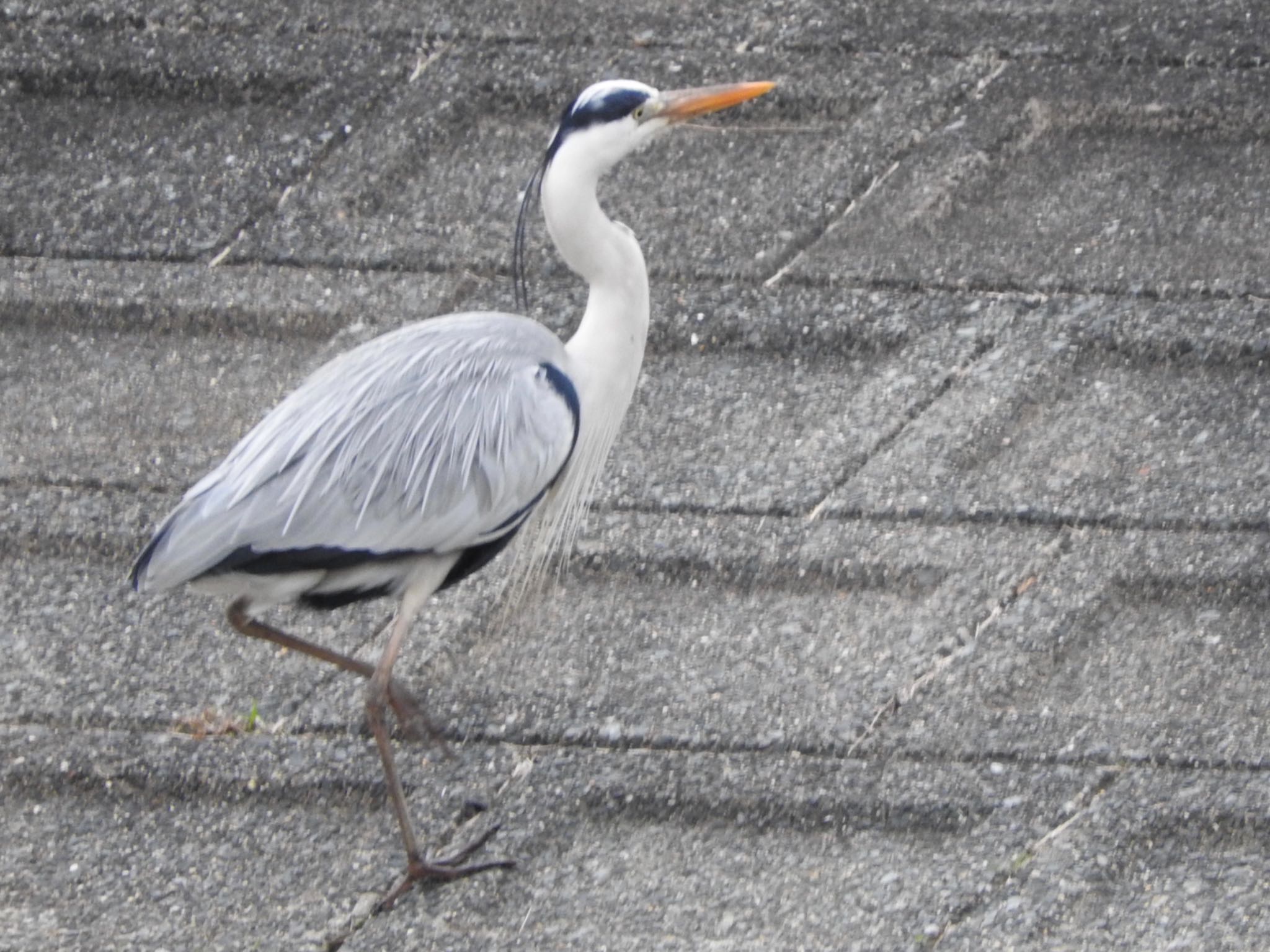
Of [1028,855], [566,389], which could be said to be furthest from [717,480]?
[1028,855]

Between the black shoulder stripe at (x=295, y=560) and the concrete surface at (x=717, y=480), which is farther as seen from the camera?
the concrete surface at (x=717, y=480)

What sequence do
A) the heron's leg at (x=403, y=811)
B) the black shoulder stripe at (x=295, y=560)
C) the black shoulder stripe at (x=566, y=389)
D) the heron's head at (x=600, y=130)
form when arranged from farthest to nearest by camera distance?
the black shoulder stripe at (x=566, y=389) → the heron's head at (x=600, y=130) → the heron's leg at (x=403, y=811) → the black shoulder stripe at (x=295, y=560)

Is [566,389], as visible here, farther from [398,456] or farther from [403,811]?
[403,811]

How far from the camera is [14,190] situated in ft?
19.6

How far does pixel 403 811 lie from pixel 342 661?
412 millimetres

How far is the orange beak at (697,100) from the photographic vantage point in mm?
3979

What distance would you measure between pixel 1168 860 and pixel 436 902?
1.48 metres

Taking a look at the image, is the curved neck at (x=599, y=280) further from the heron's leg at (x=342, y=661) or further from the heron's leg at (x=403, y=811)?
the heron's leg at (x=342, y=661)

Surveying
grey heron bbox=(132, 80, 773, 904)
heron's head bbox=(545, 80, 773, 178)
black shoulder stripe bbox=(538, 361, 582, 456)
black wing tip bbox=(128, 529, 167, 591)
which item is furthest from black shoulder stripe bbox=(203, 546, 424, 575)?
heron's head bbox=(545, 80, 773, 178)

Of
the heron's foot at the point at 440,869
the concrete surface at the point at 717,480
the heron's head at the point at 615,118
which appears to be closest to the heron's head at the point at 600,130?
the heron's head at the point at 615,118

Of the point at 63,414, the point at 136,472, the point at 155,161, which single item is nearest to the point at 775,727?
the point at 136,472

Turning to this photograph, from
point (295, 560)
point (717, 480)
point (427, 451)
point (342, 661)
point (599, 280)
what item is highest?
point (599, 280)

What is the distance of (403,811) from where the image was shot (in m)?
3.69

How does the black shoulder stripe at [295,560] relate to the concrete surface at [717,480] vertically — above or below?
above
